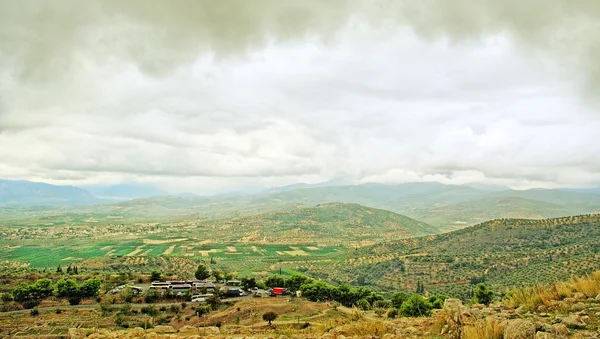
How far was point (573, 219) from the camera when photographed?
95.6m

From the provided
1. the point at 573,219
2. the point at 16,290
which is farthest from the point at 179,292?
the point at 573,219

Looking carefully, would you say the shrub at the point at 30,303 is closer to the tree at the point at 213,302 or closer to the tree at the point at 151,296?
the tree at the point at 151,296

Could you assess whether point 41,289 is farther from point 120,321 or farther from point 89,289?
point 120,321

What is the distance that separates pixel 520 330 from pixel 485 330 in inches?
33.5

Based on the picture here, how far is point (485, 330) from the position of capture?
8.92m

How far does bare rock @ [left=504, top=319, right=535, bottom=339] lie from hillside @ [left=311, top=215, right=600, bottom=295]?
54.8 m

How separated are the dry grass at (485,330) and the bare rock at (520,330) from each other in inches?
12.7

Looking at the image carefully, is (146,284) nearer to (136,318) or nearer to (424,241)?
(136,318)

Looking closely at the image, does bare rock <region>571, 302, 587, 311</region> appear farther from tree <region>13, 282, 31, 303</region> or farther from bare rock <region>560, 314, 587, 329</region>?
tree <region>13, 282, 31, 303</region>

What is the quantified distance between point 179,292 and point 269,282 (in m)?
18.6

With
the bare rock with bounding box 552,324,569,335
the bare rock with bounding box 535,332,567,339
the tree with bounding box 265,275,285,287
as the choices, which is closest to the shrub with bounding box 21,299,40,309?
the tree with bounding box 265,275,285,287

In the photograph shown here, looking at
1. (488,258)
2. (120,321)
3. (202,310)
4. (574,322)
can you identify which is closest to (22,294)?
(120,321)

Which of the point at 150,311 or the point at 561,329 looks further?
the point at 150,311

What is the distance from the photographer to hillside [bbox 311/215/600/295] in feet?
208
